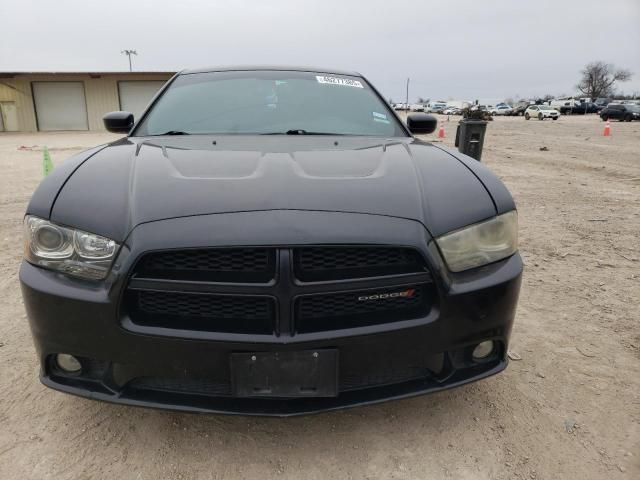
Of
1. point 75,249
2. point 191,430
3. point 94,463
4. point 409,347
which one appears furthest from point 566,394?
point 75,249

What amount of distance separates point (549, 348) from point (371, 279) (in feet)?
5.24

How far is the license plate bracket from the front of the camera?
4.89 ft

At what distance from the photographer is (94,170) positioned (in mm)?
1835

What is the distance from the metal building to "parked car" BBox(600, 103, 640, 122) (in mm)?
32061

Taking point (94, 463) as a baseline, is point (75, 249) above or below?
above

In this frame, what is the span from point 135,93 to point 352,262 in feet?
101

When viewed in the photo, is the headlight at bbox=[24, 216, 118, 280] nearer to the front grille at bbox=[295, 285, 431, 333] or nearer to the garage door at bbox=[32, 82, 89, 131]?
the front grille at bbox=[295, 285, 431, 333]

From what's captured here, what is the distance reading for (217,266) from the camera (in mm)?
1496

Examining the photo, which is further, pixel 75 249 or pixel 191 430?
pixel 191 430

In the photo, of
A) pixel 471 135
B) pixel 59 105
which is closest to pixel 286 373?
pixel 471 135

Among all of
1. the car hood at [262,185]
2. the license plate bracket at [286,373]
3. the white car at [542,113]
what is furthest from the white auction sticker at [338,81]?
the white car at [542,113]

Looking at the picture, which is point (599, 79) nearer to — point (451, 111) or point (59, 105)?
point (451, 111)

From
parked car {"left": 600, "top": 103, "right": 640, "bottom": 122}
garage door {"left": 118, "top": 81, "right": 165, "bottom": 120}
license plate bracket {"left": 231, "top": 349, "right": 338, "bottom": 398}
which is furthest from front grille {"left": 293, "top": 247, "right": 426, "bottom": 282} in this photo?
parked car {"left": 600, "top": 103, "right": 640, "bottom": 122}

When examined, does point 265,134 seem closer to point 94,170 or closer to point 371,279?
point 94,170
